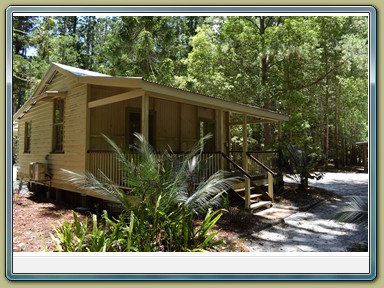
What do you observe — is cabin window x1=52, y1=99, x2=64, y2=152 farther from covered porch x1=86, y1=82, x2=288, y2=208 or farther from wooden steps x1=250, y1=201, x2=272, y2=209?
wooden steps x1=250, y1=201, x2=272, y2=209

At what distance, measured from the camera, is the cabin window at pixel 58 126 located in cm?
899

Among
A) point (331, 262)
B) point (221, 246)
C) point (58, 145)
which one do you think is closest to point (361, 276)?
point (331, 262)

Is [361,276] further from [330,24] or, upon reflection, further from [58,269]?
[330,24]

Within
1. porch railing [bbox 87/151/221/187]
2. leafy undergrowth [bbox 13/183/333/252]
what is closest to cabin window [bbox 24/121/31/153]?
leafy undergrowth [bbox 13/183/333/252]

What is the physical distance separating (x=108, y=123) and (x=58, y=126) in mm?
2178

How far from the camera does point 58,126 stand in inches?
365

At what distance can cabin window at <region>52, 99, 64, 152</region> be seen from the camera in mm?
8992

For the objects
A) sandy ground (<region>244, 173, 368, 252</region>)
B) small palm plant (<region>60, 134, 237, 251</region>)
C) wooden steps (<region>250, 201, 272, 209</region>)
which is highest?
small palm plant (<region>60, 134, 237, 251</region>)

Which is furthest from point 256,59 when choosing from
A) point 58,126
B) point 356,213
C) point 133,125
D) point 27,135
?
point 356,213

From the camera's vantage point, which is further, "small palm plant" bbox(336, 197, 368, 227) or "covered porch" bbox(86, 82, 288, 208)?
"covered porch" bbox(86, 82, 288, 208)

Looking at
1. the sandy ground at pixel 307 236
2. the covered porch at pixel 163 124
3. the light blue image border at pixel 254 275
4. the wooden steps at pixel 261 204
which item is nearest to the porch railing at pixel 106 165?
the covered porch at pixel 163 124

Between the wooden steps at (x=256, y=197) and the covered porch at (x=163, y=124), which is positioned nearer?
the covered porch at (x=163, y=124)

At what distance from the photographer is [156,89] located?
586cm

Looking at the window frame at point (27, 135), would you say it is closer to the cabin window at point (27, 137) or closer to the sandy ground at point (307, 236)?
the cabin window at point (27, 137)
